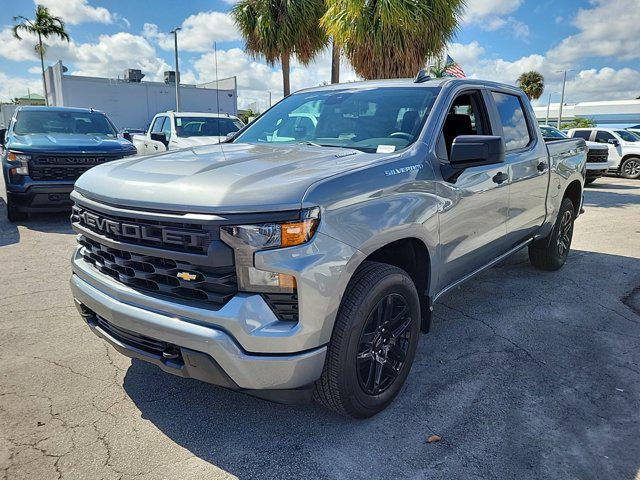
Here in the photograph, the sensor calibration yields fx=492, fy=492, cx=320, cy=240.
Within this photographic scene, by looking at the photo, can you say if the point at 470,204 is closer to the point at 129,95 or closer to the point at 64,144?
the point at 64,144

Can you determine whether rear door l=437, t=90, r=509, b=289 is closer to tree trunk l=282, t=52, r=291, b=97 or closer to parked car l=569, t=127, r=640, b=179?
tree trunk l=282, t=52, r=291, b=97

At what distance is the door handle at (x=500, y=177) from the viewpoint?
3.67 meters

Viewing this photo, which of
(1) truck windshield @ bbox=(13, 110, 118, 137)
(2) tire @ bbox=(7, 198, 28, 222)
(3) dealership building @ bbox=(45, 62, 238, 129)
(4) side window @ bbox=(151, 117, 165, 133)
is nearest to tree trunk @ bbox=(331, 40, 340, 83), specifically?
(4) side window @ bbox=(151, 117, 165, 133)

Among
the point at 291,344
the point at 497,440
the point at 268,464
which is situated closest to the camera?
the point at 291,344

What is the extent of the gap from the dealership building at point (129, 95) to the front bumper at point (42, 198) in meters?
27.8

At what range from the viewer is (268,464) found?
2389 millimetres

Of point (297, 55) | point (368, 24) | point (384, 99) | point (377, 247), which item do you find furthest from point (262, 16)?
point (377, 247)

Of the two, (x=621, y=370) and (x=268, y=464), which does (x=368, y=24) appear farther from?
(x=268, y=464)

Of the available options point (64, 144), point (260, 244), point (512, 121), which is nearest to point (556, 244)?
point (512, 121)

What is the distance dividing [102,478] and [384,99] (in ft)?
9.37

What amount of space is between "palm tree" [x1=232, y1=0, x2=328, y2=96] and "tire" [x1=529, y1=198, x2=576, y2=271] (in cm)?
1096

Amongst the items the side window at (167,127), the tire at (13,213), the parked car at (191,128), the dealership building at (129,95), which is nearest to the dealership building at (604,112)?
the dealership building at (129,95)

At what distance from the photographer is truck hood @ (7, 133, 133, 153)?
7.28 metres

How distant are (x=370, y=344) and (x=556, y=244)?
363 cm
